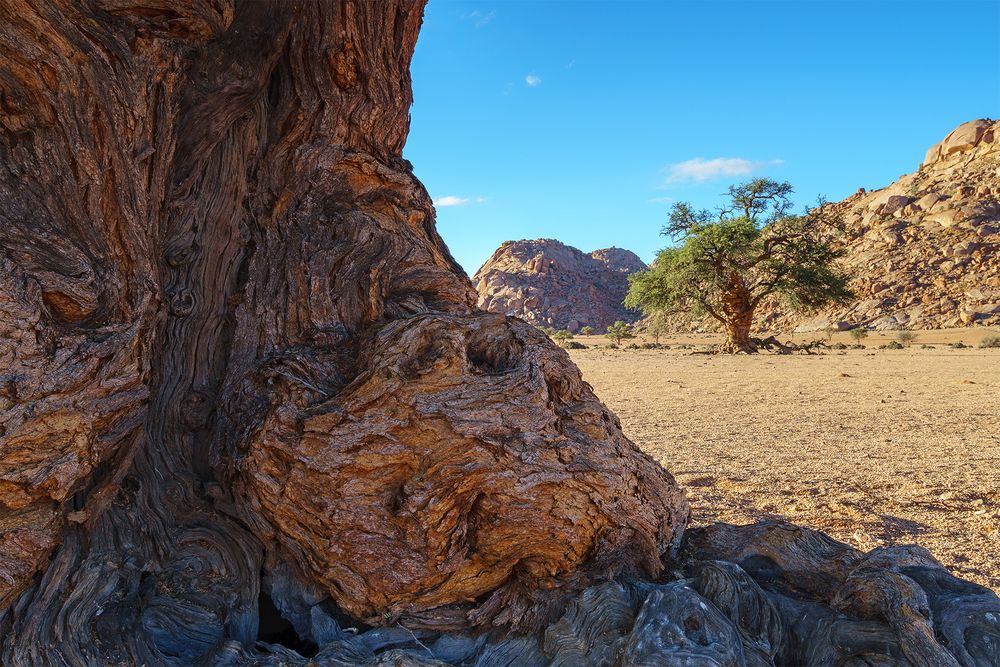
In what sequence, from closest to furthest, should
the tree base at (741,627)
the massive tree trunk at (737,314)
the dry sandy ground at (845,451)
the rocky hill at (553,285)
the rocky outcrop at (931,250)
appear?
the tree base at (741,627)
the dry sandy ground at (845,451)
the massive tree trunk at (737,314)
the rocky outcrop at (931,250)
the rocky hill at (553,285)

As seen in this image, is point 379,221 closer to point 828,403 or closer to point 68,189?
point 68,189

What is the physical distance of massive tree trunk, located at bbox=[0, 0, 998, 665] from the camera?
2252mm

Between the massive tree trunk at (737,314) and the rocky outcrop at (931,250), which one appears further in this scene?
the rocky outcrop at (931,250)

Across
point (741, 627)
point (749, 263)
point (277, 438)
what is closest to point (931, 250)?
point (749, 263)

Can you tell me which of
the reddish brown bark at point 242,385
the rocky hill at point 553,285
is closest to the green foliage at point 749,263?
the reddish brown bark at point 242,385

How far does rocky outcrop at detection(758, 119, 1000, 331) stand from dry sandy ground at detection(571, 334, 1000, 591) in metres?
25.5

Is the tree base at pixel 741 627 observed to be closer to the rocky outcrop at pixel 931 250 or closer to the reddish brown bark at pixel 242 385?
the reddish brown bark at pixel 242 385

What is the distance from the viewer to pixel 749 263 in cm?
2519

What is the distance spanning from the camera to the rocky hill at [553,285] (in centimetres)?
8506

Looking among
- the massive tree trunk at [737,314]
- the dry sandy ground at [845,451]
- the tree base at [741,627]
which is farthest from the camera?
the massive tree trunk at [737,314]

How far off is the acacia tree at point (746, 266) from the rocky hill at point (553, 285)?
50261mm

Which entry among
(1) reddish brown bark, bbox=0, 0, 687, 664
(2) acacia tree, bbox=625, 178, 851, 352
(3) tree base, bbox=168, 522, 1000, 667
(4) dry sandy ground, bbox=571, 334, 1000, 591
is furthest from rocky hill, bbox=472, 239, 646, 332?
(3) tree base, bbox=168, 522, 1000, 667

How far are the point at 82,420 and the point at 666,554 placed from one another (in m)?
2.63

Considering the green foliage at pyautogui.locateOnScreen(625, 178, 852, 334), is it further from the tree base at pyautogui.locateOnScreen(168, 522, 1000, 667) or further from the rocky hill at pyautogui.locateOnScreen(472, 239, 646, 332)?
the rocky hill at pyautogui.locateOnScreen(472, 239, 646, 332)
